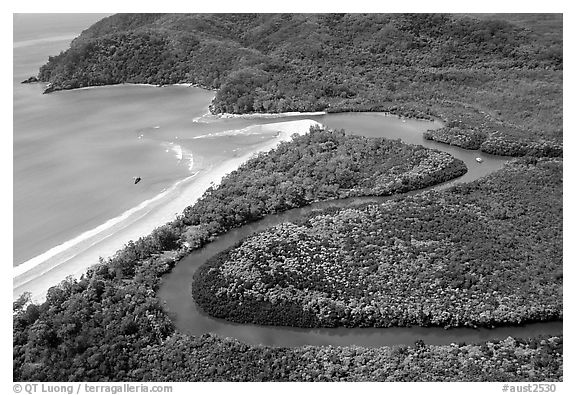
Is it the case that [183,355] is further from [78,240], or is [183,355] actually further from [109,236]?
[78,240]

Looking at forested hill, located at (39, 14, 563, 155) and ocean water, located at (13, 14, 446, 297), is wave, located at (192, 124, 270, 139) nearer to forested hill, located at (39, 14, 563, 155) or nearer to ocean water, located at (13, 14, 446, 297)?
ocean water, located at (13, 14, 446, 297)

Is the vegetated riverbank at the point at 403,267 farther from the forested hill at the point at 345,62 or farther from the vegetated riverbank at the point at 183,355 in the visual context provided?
the forested hill at the point at 345,62

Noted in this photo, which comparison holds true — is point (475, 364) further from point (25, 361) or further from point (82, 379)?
point (25, 361)

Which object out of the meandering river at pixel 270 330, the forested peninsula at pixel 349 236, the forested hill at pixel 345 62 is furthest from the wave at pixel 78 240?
the forested hill at pixel 345 62

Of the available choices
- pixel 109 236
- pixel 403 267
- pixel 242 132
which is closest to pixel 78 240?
pixel 109 236

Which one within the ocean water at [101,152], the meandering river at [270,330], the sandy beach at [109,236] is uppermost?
the ocean water at [101,152]
